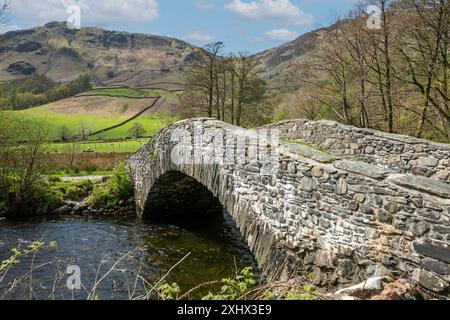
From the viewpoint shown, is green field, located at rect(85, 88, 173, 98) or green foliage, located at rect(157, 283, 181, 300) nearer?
green foliage, located at rect(157, 283, 181, 300)

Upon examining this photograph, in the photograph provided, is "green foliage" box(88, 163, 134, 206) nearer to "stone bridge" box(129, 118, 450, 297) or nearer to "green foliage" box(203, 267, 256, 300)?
"stone bridge" box(129, 118, 450, 297)

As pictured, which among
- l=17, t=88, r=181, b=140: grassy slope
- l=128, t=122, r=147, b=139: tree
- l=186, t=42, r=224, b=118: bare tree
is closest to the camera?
l=186, t=42, r=224, b=118: bare tree

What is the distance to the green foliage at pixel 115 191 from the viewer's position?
64.1 feet

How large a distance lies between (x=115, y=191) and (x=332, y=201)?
1562 centimetres

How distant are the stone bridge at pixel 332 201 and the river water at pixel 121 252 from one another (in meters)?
2.90

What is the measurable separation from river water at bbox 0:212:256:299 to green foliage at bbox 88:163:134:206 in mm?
1667

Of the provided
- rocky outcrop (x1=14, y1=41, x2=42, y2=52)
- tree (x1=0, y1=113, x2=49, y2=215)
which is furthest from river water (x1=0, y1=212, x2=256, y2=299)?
A: rocky outcrop (x1=14, y1=41, x2=42, y2=52)

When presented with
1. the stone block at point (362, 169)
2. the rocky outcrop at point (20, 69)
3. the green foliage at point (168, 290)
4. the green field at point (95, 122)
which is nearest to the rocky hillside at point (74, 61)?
the rocky outcrop at point (20, 69)

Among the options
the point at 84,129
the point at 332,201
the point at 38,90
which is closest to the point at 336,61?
the point at 332,201

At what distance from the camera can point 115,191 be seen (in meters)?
20.0

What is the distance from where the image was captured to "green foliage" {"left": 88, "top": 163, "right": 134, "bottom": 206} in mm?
19531

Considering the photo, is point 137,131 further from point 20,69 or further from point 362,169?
point 20,69
